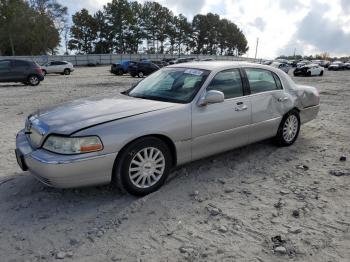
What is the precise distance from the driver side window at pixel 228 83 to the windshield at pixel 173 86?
0.53ft

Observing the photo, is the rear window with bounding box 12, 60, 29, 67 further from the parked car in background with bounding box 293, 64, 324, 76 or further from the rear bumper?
the parked car in background with bounding box 293, 64, 324, 76

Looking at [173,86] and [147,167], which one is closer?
[147,167]

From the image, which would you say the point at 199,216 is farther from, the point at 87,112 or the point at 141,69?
the point at 141,69

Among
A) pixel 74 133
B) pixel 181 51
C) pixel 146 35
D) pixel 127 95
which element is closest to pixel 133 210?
pixel 74 133

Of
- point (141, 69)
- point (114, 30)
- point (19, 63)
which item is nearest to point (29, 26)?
point (114, 30)

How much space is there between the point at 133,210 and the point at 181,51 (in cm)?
9741

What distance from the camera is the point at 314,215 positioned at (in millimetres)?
3793

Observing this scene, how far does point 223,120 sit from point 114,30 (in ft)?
266

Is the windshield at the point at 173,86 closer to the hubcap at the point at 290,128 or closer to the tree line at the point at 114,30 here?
the hubcap at the point at 290,128

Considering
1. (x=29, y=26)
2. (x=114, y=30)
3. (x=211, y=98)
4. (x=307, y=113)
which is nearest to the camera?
(x=211, y=98)

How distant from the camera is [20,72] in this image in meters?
18.9

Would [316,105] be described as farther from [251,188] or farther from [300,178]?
[251,188]

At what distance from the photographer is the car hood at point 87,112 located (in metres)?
3.92

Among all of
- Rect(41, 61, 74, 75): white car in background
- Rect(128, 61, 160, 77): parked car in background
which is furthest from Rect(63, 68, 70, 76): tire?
Rect(128, 61, 160, 77): parked car in background
